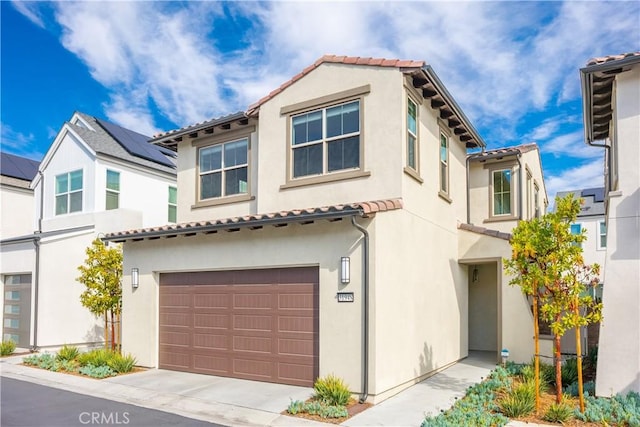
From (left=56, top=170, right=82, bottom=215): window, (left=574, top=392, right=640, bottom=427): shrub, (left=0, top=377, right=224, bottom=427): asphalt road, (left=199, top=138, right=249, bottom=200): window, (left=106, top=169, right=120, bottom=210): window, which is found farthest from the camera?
(left=56, top=170, right=82, bottom=215): window

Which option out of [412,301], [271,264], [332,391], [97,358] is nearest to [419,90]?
[412,301]

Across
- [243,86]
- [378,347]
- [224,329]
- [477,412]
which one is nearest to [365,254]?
[378,347]

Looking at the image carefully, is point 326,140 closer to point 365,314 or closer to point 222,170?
point 222,170

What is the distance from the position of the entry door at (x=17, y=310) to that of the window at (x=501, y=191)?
1601 cm

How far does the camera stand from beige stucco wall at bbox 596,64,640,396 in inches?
336

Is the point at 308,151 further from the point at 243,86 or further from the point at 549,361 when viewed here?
the point at 549,361

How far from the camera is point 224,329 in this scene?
11000 millimetres

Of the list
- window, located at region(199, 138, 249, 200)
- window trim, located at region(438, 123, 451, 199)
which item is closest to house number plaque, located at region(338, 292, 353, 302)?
window trim, located at region(438, 123, 451, 199)

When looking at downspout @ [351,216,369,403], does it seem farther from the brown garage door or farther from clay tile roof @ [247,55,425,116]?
clay tile roof @ [247,55,425,116]

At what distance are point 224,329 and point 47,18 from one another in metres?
9.87

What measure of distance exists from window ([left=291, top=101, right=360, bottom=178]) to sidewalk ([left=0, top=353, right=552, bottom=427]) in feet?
15.9

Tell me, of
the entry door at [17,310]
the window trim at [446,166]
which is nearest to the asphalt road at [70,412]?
the entry door at [17,310]

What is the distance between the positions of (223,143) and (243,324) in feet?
17.2

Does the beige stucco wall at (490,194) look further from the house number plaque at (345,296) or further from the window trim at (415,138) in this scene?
the house number plaque at (345,296)
